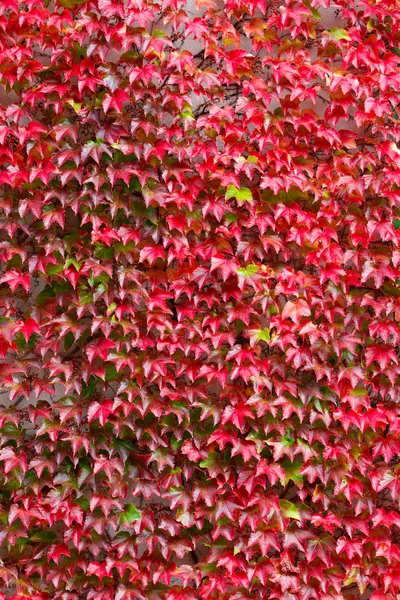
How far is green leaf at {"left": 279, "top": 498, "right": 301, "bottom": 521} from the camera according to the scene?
2.68 metres

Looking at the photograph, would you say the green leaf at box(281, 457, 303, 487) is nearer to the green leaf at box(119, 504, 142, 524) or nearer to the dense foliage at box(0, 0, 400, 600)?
the dense foliage at box(0, 0, 400, 600)

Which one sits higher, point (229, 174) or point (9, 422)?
point (229, 174)

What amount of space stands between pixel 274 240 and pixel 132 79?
0.87m

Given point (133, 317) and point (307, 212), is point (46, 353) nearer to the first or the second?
point (133, 317)

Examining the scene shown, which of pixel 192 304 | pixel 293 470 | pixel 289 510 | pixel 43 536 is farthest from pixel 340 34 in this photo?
pixel 43 536

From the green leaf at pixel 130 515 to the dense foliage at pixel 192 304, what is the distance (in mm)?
11

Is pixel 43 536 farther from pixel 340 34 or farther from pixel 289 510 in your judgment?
pixel 340 34

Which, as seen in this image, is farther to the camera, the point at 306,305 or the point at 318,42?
the point at 318,42

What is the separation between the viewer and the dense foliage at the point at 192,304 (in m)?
2.61

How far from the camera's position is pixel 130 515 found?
2.64 metres

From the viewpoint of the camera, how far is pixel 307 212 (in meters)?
2.74

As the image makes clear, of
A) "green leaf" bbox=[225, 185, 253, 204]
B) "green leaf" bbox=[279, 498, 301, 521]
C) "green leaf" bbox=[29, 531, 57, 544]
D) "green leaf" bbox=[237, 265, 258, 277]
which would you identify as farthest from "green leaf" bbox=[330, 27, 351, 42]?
"green leaf" bbox=[29, 531, 57, 544]

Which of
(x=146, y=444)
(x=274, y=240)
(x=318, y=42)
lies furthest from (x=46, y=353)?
(x=318, y=42)

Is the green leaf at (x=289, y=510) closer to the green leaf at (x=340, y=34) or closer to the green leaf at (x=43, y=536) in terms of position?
the green leaf at (x=43, y=536)
